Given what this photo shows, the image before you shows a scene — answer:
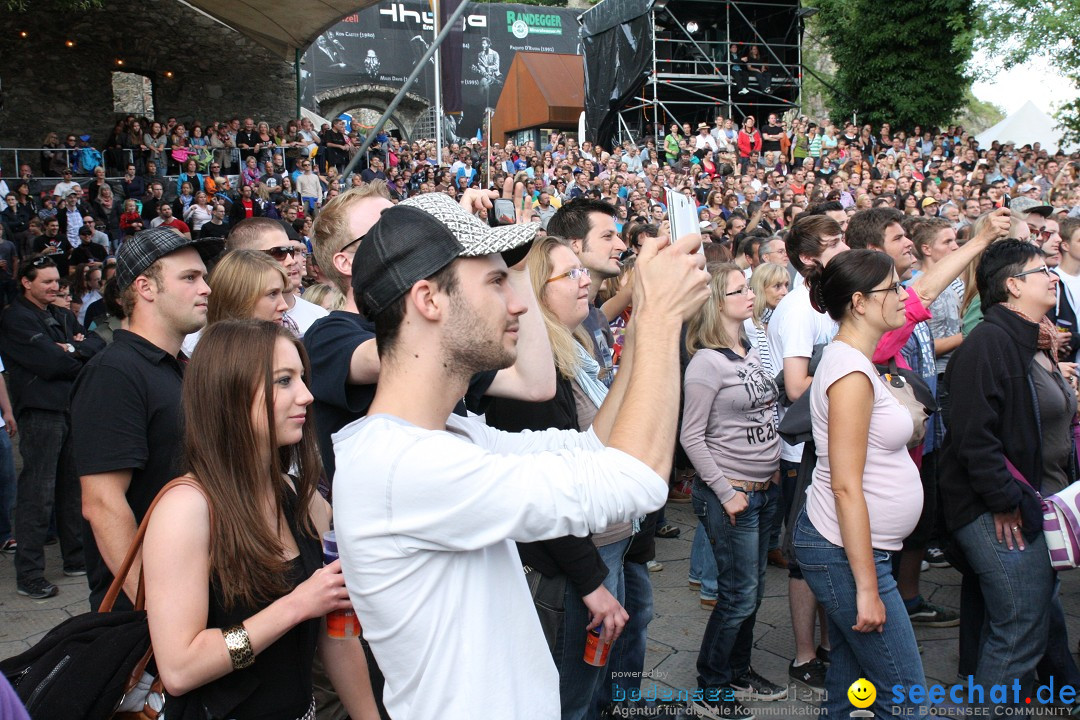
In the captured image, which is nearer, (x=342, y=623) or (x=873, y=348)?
(x=342, y=623)

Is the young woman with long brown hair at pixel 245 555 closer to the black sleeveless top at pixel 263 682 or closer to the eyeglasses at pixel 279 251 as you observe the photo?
the black sleeveless top at pixel 263 682

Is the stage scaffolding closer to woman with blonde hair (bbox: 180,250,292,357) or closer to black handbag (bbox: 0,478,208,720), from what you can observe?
woman with blonde hair (bbox: 180,250,292,357)

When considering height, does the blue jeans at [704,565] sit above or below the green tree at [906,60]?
below

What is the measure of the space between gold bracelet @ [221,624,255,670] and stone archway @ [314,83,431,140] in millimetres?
30185

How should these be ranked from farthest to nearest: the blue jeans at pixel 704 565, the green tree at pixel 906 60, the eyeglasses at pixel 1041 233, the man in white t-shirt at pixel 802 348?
the green tree at pixel 906 60
the eyeglasses at pixel 1041 233
the blue jeans at pixel 704 565
the man in white t-shirt at pixel 802 348

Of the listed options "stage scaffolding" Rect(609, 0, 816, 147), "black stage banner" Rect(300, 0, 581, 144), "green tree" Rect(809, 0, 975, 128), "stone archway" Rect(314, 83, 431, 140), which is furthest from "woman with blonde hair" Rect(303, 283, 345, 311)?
"stone archway" Rect(314, 83, 431, 140)

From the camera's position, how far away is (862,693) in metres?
2.62

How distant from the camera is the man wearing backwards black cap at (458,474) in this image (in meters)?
1.29

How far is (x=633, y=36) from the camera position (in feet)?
75.8

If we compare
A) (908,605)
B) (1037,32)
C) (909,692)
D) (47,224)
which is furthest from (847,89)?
(909,692)

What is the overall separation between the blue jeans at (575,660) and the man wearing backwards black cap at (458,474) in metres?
0.91

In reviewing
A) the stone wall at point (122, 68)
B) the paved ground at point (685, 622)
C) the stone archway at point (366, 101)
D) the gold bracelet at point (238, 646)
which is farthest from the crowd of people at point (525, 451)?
the stone archway at point (366, 101)

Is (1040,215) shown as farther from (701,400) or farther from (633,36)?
(633,36)

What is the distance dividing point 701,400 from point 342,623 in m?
1.93
